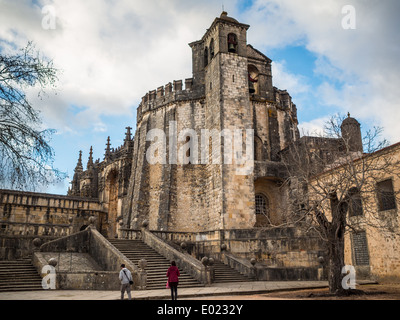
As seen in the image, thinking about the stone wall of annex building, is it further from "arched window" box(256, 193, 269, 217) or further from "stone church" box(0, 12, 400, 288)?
"arched window" box(256, 193, 269, 217)

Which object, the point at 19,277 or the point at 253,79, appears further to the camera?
the point at 253,79

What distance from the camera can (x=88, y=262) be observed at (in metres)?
15.5

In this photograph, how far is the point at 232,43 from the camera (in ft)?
82.6

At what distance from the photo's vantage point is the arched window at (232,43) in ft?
82.5

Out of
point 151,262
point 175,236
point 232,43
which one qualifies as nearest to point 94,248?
point 151,262

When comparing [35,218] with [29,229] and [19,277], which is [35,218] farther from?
[19,277]

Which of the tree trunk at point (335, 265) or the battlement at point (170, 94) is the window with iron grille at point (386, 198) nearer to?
the tree trunk at point (335, 265)

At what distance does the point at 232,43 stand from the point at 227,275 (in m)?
16.4

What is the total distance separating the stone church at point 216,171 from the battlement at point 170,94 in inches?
3.2

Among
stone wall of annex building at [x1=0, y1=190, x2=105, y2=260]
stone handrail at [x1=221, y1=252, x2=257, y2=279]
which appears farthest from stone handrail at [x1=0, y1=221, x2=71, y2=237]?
stone handrail at [x1=221, y1=252, x2=257, y2=279]

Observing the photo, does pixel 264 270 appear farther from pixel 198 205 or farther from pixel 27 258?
pixel 27 258

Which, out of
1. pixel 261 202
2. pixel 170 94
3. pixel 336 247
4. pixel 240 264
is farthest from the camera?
pixel 170 94

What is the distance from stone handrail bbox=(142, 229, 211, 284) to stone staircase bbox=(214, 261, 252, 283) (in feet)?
4.27
